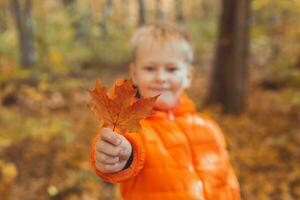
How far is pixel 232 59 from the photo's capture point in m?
6.71

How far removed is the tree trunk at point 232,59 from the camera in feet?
21.3

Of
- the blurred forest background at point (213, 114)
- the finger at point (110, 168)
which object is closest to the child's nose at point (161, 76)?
the finger at point (110, 168)

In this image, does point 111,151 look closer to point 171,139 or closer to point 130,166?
point 130,166

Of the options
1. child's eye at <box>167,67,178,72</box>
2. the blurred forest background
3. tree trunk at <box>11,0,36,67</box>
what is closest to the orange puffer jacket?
child's eye at <box>167,67,178,72</box>

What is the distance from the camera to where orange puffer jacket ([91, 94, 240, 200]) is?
5.45ft

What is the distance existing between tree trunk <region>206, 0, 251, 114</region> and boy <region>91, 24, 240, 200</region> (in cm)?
478

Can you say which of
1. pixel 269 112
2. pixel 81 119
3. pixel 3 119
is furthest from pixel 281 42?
pixel 3 119

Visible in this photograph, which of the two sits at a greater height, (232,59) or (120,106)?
(120,106)

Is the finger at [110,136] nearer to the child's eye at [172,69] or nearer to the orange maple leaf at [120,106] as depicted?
the orange maple leaf at [120,106]

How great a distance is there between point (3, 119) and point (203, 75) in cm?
814

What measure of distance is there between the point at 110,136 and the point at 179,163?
62 centimetres

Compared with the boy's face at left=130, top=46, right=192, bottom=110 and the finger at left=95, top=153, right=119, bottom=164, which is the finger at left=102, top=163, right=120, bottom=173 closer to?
the finger at left=95, top=153, right=119, bottom=164

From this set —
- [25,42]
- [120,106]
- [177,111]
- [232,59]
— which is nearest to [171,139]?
[177,111]

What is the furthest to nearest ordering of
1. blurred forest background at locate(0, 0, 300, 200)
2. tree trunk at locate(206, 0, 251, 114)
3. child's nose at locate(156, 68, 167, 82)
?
tree trunk at locate(206, 0, 251, 114) < blurred forest background at locate(0, 0, 300, 200) < child's nose at locate(156, 68, 167, 82)
